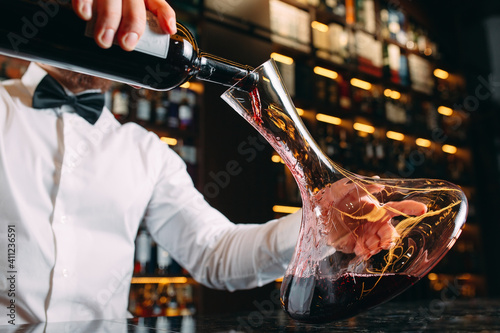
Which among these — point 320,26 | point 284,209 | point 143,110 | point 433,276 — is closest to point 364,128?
point 320,26

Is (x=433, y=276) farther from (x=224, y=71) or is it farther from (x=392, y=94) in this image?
(x=224, y=71)

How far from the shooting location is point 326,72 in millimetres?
3096

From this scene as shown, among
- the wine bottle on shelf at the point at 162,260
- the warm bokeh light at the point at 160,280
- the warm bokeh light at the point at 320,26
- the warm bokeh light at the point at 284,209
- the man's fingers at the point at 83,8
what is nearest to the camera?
the man's fingers at the point at 83,8

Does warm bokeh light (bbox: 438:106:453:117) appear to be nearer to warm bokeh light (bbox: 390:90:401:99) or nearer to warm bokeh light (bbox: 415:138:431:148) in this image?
warm bokeh light (bbox: 415:138:431:148)

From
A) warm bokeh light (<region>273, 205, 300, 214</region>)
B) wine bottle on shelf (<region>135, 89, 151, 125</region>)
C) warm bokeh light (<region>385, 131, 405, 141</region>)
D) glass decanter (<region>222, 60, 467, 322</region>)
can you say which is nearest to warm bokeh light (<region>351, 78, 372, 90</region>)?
warm bokeh light (<region>385, 131, 405, 141</region>)

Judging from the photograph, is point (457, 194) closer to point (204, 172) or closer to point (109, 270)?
point (109, 270)

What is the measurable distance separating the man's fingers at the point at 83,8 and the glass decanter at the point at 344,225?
0.51 ft

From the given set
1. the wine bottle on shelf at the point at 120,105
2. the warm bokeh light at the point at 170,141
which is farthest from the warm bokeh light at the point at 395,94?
the wine bottle on shelf at the point at 120,105

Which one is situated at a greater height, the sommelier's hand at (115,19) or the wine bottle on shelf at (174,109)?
the wine bottle on shelf at (174,109)

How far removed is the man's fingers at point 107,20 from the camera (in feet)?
1.34

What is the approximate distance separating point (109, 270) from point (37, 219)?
0.20 meters

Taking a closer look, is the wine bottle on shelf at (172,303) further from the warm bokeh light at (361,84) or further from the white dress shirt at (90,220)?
the warm bokeh light at (361,84)

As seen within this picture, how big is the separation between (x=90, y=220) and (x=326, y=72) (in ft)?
7.88

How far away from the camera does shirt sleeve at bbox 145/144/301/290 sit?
2.77 feet
